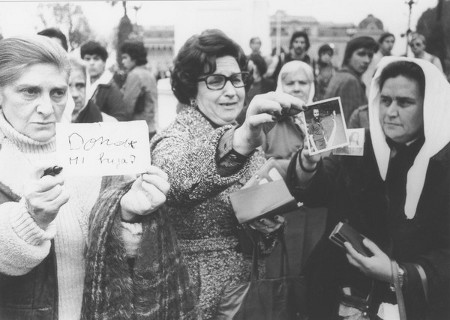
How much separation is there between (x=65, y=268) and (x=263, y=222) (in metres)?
0.68

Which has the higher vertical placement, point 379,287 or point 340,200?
point 340,200

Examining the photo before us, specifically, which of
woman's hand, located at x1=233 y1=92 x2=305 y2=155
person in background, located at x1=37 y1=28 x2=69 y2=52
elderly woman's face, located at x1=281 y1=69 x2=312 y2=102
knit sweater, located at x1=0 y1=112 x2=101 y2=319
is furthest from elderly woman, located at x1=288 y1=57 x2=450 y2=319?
person in background, located at x1=37 y1=28 x2=69 y2=52

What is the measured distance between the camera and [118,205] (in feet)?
4.62

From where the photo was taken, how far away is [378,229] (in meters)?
1.86

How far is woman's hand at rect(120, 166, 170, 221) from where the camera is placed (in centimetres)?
134

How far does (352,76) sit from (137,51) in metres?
2.22

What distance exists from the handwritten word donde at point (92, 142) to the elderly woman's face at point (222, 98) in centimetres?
55

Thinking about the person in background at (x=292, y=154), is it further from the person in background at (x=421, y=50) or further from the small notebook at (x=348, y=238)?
the person in background at (x=421, y=50)

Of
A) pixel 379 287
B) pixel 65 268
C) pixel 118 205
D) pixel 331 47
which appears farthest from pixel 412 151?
pixel 331 47

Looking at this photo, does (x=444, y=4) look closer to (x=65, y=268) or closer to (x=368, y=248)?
(x=368, y=248)

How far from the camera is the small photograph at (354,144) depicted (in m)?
1.91

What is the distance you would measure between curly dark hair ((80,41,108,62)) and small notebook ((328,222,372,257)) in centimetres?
361

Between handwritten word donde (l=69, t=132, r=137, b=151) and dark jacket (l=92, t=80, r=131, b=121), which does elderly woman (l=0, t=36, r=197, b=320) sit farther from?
dark jacket (l=92, t=80, r=131, b=121)

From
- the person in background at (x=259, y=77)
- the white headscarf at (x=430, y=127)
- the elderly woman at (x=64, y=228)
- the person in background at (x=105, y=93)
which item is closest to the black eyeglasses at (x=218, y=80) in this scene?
the elderly woman at (x=64, y=228)
